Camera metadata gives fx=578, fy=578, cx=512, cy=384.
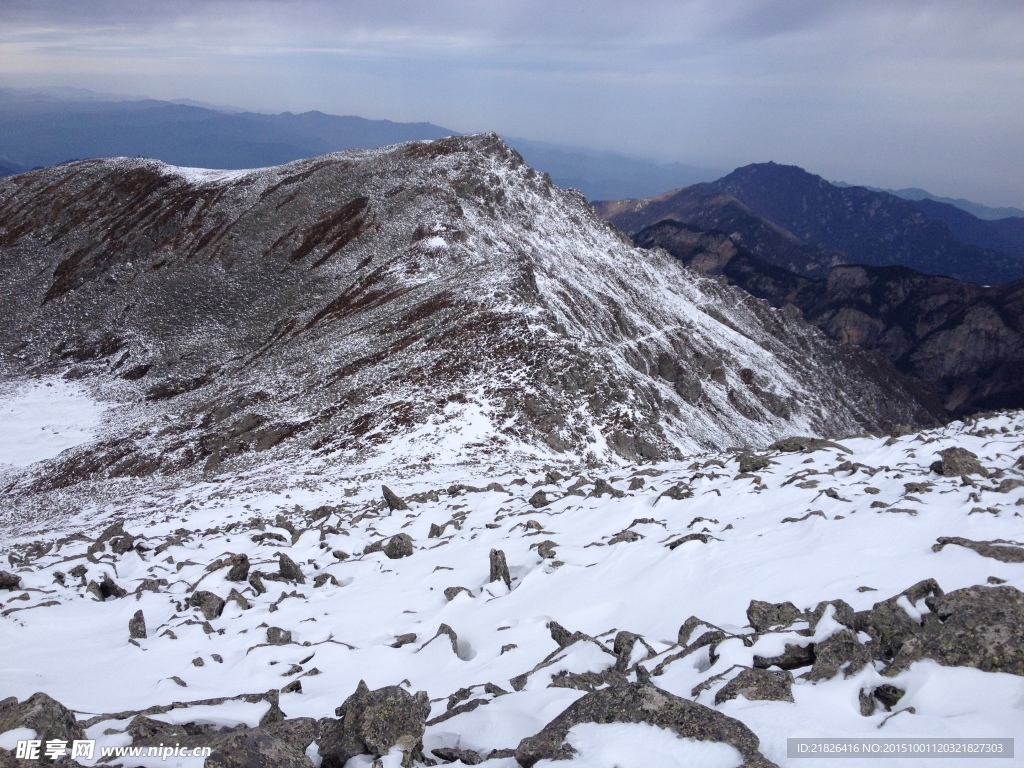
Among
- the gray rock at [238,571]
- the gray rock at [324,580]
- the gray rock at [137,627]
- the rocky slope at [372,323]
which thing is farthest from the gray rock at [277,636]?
the rocky slope at [372,323]

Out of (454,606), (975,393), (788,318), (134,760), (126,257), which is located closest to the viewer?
(134,760)

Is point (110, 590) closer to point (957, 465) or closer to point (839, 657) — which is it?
point (839, 657)

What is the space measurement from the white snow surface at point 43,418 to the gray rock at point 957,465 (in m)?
50.6

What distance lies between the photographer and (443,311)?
1885 inches

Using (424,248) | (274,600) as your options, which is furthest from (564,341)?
(274,600)

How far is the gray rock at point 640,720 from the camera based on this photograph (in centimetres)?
570

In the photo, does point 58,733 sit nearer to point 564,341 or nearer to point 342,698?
point 342,698

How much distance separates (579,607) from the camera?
10.8 metres

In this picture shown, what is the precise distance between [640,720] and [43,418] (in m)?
57.2

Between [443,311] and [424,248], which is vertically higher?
[424,248]

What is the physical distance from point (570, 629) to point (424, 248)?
186 ft

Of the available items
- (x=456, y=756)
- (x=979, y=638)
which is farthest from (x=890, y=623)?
(x=456, y=756)

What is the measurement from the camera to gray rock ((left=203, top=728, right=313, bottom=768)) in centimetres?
580

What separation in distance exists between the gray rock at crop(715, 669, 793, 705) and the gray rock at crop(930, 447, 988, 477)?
34.8 ft
